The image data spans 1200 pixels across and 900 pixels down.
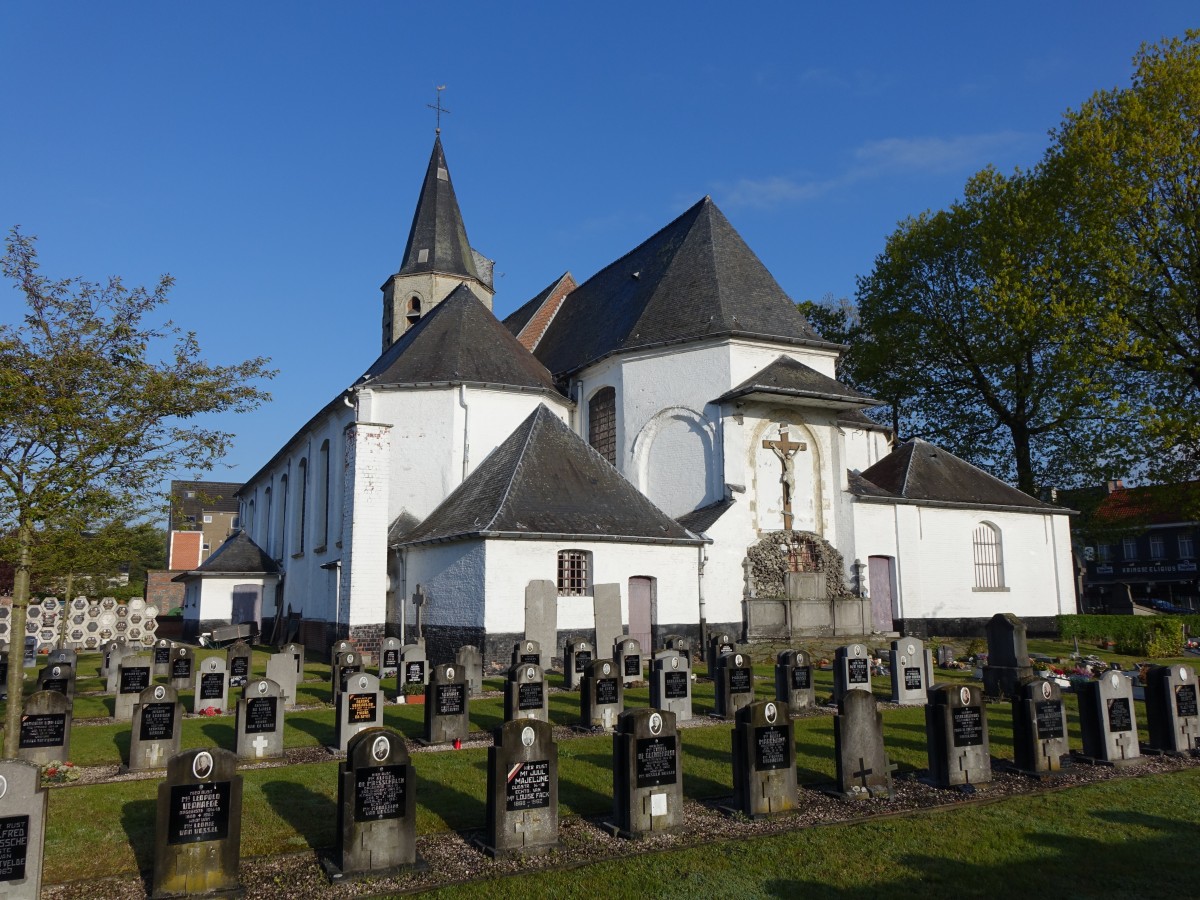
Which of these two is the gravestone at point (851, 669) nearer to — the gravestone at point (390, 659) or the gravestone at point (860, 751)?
the gravestone at point (860, 751)

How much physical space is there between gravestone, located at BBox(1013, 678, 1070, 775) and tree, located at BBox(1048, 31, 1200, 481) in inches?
544

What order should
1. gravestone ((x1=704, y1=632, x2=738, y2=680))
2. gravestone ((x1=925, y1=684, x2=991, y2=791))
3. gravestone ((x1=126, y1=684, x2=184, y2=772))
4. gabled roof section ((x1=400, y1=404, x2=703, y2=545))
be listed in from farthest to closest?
gabled roof section ((x1=400, y1=404, x2=703, y2=545))
gravestone ((x1=704, y1=632, x2=738, y2=680))
gravestone ((x1=126, y1=684, x2=184, y2=772))
gravestone ((x1=925, y1=684, x2=991, y2=791))

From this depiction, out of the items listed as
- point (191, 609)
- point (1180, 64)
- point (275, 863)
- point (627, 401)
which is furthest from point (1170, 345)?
point (191, 609)

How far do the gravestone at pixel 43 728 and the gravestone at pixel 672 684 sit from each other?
7.47 metres

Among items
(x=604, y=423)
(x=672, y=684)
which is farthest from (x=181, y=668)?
(x=604, y=423)

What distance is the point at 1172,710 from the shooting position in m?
9.91

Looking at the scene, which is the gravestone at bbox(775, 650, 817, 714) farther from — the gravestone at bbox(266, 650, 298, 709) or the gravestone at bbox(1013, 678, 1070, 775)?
the gravestone at bbox(266, 650, 298, 709)

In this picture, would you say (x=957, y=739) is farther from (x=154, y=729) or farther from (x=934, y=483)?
(x=934, y=483)

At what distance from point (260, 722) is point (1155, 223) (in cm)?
2372

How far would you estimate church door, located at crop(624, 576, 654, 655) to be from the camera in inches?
814

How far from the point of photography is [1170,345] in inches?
835

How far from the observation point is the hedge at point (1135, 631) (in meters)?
20.5

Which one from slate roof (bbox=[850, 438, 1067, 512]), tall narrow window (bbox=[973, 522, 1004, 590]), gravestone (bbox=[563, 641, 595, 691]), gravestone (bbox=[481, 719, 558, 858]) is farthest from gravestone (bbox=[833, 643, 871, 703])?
tall narrow window (bbox=[973, 522, 1004, 590])

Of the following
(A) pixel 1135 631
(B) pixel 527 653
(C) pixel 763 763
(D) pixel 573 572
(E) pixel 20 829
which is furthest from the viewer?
(A) pixel 1135 631
